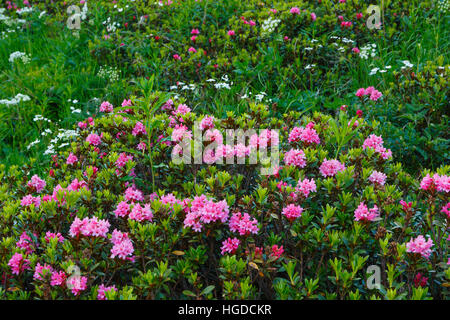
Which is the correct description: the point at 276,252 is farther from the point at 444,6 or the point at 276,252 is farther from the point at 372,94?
the point at 444,6

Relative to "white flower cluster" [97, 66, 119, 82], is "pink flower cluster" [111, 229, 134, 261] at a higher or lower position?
lower

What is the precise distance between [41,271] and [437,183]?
2071 mm

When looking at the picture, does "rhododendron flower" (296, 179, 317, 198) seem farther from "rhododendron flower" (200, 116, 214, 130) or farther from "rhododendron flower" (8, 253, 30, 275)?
"rhododendron flower" (8, 253, 30, 275)

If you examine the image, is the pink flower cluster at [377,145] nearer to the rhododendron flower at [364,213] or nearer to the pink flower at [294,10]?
the rhododendron flower at [364,213]

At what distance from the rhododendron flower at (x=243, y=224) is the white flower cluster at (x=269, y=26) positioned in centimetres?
389

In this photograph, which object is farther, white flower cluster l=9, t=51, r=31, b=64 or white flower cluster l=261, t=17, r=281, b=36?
white flower cluster l=9, t=51, r=31, b=64

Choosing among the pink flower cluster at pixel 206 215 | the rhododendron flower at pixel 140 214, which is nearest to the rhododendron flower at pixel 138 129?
the rhododendron flower at pixel 140 214

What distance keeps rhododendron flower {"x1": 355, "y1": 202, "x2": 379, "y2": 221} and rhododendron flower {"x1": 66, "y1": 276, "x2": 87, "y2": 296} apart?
1377 mm

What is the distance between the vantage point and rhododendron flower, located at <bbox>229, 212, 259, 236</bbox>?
2.24 m

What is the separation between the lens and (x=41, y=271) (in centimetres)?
215

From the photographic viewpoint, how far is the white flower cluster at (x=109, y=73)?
221 inches

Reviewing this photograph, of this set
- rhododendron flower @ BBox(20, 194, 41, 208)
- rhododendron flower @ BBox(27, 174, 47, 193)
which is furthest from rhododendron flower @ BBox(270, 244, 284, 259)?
rhododendron flower @ BBox(27, 174, 47, 193)

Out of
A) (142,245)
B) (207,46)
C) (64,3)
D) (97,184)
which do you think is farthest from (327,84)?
(64,3)

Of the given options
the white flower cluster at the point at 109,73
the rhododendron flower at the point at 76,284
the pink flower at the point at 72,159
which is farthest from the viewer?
the white flower cluster at the point at 109,73
